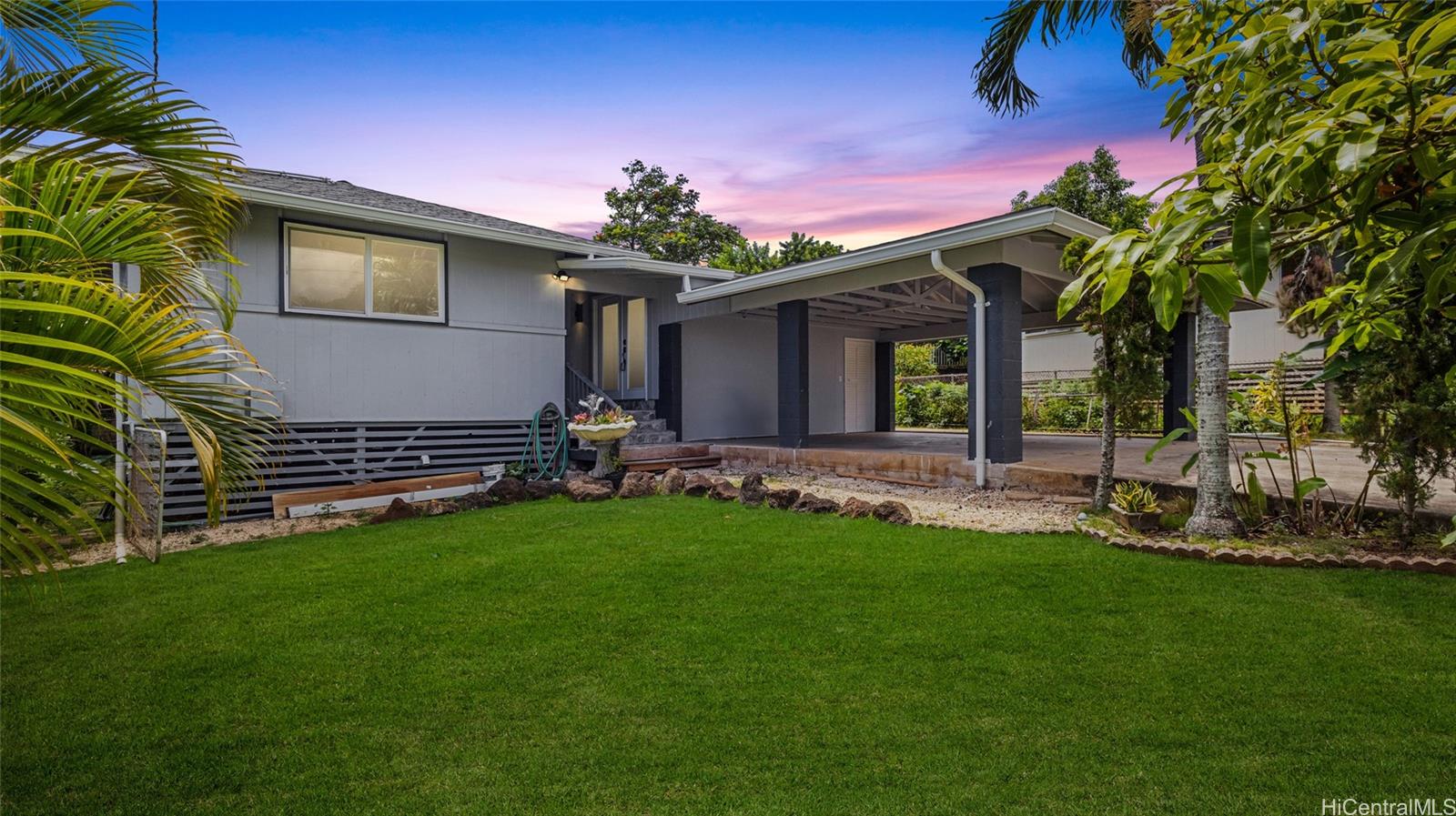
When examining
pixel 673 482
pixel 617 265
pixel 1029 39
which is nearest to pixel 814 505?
pixel 673 482

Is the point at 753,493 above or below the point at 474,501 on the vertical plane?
above

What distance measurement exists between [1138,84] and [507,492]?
351 inches

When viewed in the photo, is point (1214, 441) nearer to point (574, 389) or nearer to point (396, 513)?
point (396, 513)

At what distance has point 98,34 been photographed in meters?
2.85

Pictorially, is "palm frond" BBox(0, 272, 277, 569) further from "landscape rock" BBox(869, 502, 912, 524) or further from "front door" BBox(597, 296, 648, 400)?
"front door" BBox(597, 296, 648, 400)

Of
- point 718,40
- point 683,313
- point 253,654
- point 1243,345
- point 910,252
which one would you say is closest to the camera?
point 253,654

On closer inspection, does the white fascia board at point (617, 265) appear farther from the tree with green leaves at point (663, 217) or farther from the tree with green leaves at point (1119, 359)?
the tree with green leaves at point (663, 217)

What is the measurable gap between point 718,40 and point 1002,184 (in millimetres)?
6125

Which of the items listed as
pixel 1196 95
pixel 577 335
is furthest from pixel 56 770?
pixel 577 335

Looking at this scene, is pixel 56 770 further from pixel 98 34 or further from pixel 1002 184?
pixel 1002 184

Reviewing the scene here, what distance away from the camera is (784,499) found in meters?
7.08

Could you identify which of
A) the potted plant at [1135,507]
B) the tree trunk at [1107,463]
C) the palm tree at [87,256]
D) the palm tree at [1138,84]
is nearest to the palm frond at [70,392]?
the palm tree at [87,256]

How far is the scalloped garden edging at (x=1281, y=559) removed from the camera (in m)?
4.10

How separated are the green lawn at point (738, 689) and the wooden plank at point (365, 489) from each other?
2863 millimetres
